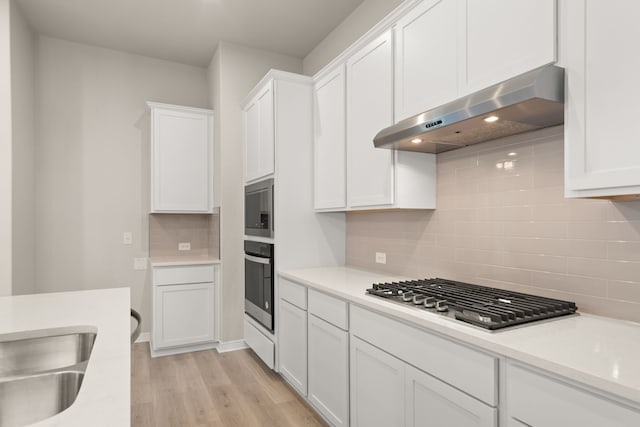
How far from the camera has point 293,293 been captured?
2.66m

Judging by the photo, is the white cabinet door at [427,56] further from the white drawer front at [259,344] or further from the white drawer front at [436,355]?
the white drawer front at [259,344]

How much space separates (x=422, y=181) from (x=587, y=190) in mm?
1058

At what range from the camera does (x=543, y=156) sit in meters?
1.69

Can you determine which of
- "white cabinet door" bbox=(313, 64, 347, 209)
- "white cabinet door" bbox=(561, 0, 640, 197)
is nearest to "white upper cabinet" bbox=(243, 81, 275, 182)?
"white cabinet door" bbox=(313, 64, 347, 209)

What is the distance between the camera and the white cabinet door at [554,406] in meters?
0.91

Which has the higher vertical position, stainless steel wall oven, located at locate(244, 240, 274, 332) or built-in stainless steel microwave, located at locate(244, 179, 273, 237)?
built-in stainless steel microwave, located at locate(244, 179, 273, 237)

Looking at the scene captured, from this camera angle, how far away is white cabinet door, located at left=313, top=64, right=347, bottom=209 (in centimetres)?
267

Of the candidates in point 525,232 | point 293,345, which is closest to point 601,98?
point 525,232

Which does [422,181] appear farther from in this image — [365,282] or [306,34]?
[306,34]

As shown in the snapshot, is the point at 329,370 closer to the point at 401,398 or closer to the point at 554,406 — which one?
the point at 401,398

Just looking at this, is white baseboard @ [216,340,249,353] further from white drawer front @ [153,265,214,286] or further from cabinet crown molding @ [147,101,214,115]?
cabinet crown molding @ [147,101,214,115]

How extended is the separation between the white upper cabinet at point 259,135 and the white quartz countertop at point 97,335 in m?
1.55

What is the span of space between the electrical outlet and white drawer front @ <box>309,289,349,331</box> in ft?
8.01

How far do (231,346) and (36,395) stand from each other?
276 centimetres
